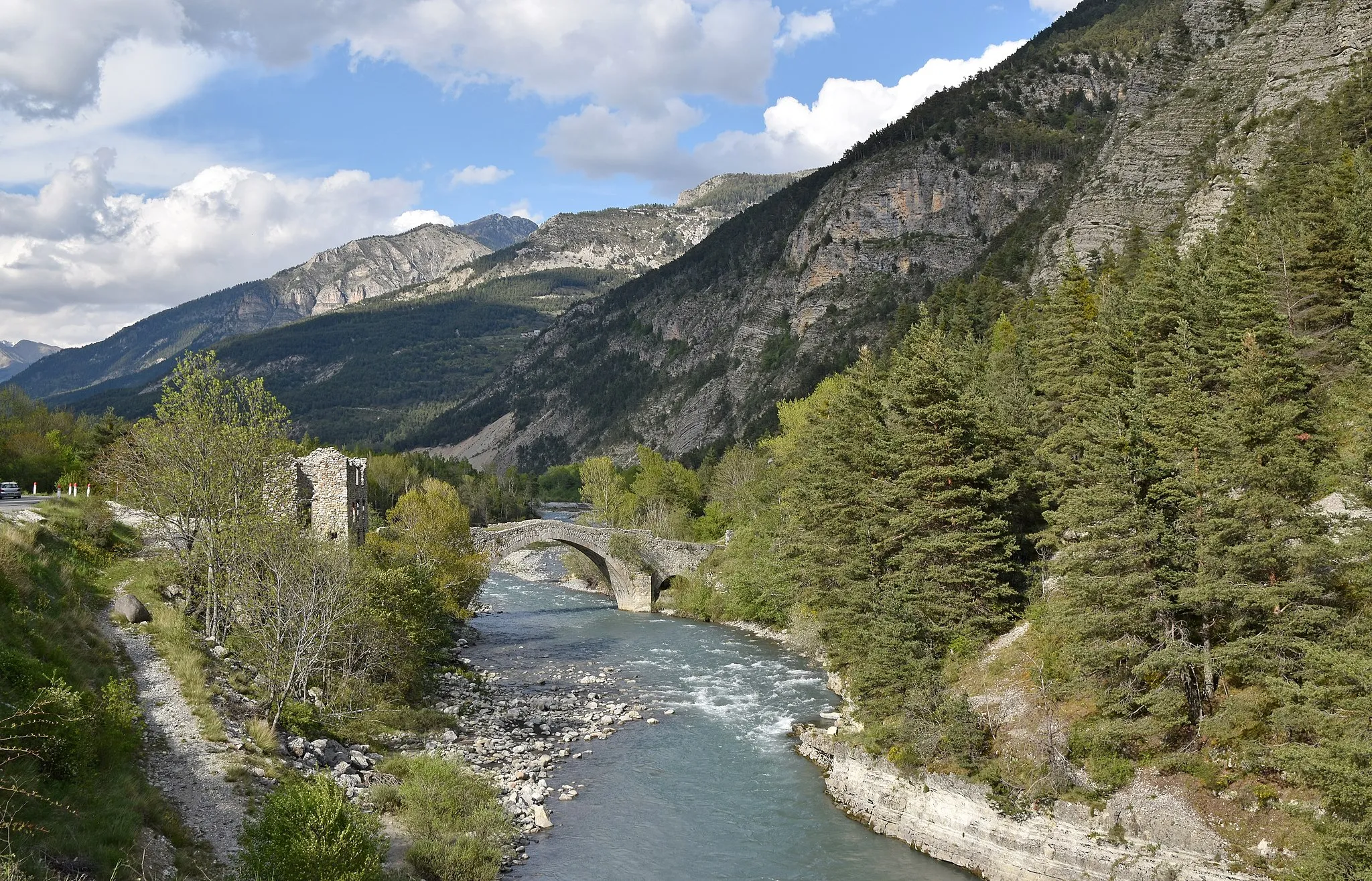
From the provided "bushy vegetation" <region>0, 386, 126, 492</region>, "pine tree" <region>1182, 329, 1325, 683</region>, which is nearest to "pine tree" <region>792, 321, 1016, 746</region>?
"pine tree" <region>1182, 329, 1325, 683</region>

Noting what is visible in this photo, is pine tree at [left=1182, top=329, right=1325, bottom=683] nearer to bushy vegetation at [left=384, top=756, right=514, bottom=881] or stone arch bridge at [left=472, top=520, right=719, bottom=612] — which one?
bushy vegetation at [left=384, top=756, right=514, bottom=881]

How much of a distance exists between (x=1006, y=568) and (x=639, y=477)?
2781 inches

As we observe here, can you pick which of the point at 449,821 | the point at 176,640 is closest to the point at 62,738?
the point at 449,821

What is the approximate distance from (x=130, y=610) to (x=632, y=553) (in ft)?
137

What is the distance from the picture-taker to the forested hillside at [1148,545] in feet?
61.1

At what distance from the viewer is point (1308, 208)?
37469mm

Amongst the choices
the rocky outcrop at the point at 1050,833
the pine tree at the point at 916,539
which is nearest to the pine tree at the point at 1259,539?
the rocky outcrop at the point at 1050,833

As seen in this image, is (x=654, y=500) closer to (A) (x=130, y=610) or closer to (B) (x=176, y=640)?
(A) (x=130, y=610)

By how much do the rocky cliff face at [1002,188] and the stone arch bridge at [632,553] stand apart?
39685 millimetres

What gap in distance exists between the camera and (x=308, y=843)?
14.6 meters

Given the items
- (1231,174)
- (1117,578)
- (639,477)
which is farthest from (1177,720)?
(639,477)

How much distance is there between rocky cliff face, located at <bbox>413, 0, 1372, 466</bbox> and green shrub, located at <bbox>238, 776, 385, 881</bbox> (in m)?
61.7

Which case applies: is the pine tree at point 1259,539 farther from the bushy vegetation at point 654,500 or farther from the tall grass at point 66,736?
the bushy vegetation at point 654,500

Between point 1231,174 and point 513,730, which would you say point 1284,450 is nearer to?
point 513,730
